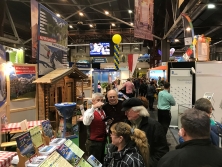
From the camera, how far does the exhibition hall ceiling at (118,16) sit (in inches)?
326

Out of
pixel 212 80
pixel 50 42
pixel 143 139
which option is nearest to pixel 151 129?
pixel 143 139

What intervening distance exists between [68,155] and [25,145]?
1.46 feet

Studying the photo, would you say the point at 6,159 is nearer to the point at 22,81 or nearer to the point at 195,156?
the point at 195,156

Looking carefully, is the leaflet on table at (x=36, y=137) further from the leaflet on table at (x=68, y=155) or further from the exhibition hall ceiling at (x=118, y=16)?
the exhibition hall ceiling at (x=118, y=16)

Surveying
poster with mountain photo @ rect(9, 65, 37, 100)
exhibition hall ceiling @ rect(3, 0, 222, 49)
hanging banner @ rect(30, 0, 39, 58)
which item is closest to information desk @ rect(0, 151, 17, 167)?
poster with mountain photo @ rect(9, 65, 37, 100)

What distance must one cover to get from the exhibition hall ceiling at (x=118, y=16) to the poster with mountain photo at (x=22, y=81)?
13.9 ft

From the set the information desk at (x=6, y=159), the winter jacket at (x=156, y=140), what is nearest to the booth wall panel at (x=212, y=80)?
the winter jacket at (x=156, y=140)

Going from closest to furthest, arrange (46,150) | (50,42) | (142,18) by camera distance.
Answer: (46,150), (50,42), (142,18)

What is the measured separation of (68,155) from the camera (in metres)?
2.05

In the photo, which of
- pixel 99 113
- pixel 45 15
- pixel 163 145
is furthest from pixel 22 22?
pixel 163 145

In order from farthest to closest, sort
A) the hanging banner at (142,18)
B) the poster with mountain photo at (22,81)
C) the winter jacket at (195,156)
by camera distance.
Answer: the hanging banner at (142,18)
the poster with mountain photo at (22,81)
the winter jacket at (195,156)

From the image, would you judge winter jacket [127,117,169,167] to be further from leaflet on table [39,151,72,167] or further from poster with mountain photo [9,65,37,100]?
poster with mountain photo [9,65,37,100]

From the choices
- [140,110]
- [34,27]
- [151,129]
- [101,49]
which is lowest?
[151,129]

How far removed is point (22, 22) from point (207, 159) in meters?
15.5
